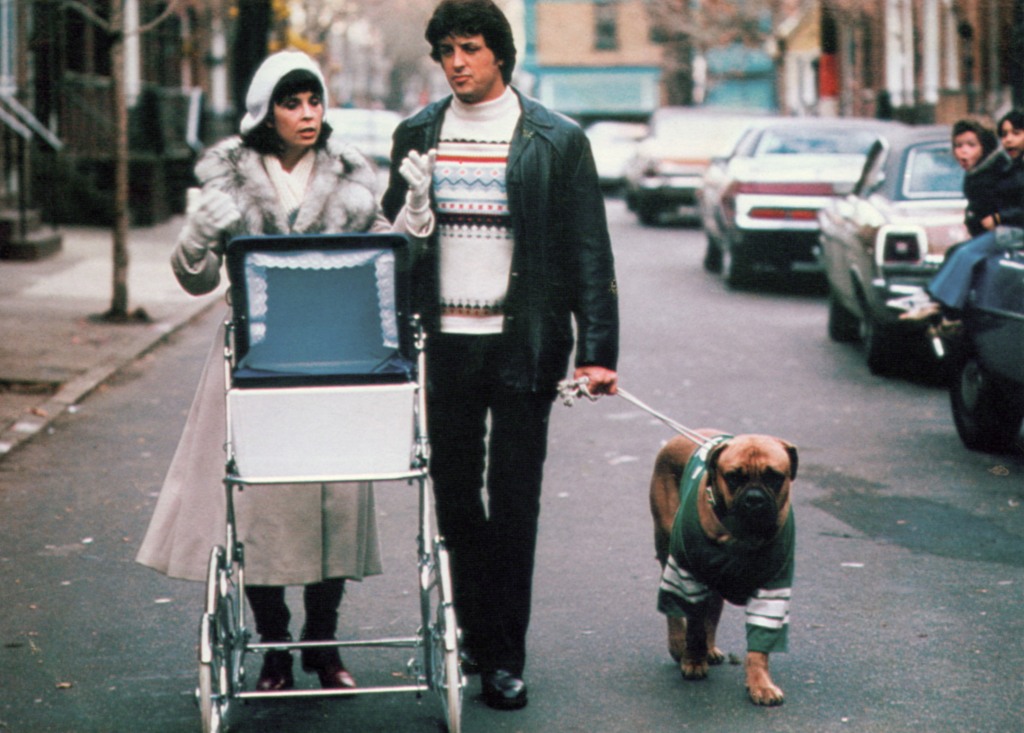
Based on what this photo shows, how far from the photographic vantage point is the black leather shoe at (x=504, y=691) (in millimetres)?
5336

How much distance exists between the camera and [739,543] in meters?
5.15

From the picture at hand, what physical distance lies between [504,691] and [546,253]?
1.21 meters

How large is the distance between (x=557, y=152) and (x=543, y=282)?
1.16 feet

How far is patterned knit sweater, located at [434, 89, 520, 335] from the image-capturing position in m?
Answer: 5.22

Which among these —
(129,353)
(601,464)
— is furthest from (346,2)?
(601,464)

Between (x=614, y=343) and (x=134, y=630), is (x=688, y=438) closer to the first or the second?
(x=614, y=343)

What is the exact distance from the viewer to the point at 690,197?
1113 inches

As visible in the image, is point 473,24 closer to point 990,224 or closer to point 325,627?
point 325,627

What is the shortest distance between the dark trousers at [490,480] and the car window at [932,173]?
8.18 meters

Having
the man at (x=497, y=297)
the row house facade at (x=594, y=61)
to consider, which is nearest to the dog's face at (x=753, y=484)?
the man at (x=497, y=297)

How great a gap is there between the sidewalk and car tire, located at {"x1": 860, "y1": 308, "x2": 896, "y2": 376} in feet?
16.3

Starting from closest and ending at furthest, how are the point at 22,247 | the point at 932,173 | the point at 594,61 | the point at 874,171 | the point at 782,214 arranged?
1. the point at 932,173
2. the point at 874,171
3. the point at 782,214
4. the point at 22,247
5. the point at 594,61

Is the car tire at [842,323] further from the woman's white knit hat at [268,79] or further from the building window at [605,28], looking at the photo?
the building window at [605,28]

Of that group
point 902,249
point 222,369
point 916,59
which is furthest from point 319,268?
point 916,59
